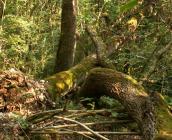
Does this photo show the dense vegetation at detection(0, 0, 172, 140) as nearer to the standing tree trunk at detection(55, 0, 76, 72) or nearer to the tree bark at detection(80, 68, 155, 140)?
the standing tree trunk at detection(55, 0, 76, 72)

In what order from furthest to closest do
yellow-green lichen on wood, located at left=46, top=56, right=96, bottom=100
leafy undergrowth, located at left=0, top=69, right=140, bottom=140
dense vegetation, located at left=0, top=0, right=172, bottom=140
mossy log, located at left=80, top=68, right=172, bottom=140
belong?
dense vegetation, located at left=0, top=0, right=172, bottom=140, yellow-green lichen on wood, located at left=46, top=56, right=96, bottom=100, leafy undergrowth, located at left=0, top=69, right=140, bottom=140, mossy log, located at left=80, top=68, right=172, bottom=140

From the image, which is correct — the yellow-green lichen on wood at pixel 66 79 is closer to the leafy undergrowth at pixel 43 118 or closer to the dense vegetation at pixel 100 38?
the dense vegetation at pixel 100 38

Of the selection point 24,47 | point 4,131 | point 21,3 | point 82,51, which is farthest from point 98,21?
point 4,131

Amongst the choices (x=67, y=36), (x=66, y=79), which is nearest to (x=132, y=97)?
(x=66, y=79)

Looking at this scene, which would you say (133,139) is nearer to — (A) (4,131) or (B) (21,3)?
(A) (4,131)

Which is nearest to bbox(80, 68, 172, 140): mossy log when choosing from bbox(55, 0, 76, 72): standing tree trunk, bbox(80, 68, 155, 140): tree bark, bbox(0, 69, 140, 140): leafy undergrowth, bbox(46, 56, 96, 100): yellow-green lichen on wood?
bbox(80, 68, 155, 140): tree bark

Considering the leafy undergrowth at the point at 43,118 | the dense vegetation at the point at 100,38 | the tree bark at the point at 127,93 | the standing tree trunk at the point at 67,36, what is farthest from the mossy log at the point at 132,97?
the standing tree trunk at the point at 67,36

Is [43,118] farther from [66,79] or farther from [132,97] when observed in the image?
[66,79]

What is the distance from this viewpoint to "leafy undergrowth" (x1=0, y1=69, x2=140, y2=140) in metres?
4.54

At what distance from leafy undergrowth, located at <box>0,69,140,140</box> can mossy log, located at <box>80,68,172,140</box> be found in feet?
0.64

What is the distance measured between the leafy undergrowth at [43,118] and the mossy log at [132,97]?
7.6 inches

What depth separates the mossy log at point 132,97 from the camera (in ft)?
14.0

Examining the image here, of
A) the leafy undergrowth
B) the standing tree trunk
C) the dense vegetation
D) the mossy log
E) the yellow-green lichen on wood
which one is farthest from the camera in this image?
the standing tree trunk

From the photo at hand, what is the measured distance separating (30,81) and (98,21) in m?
6.76
